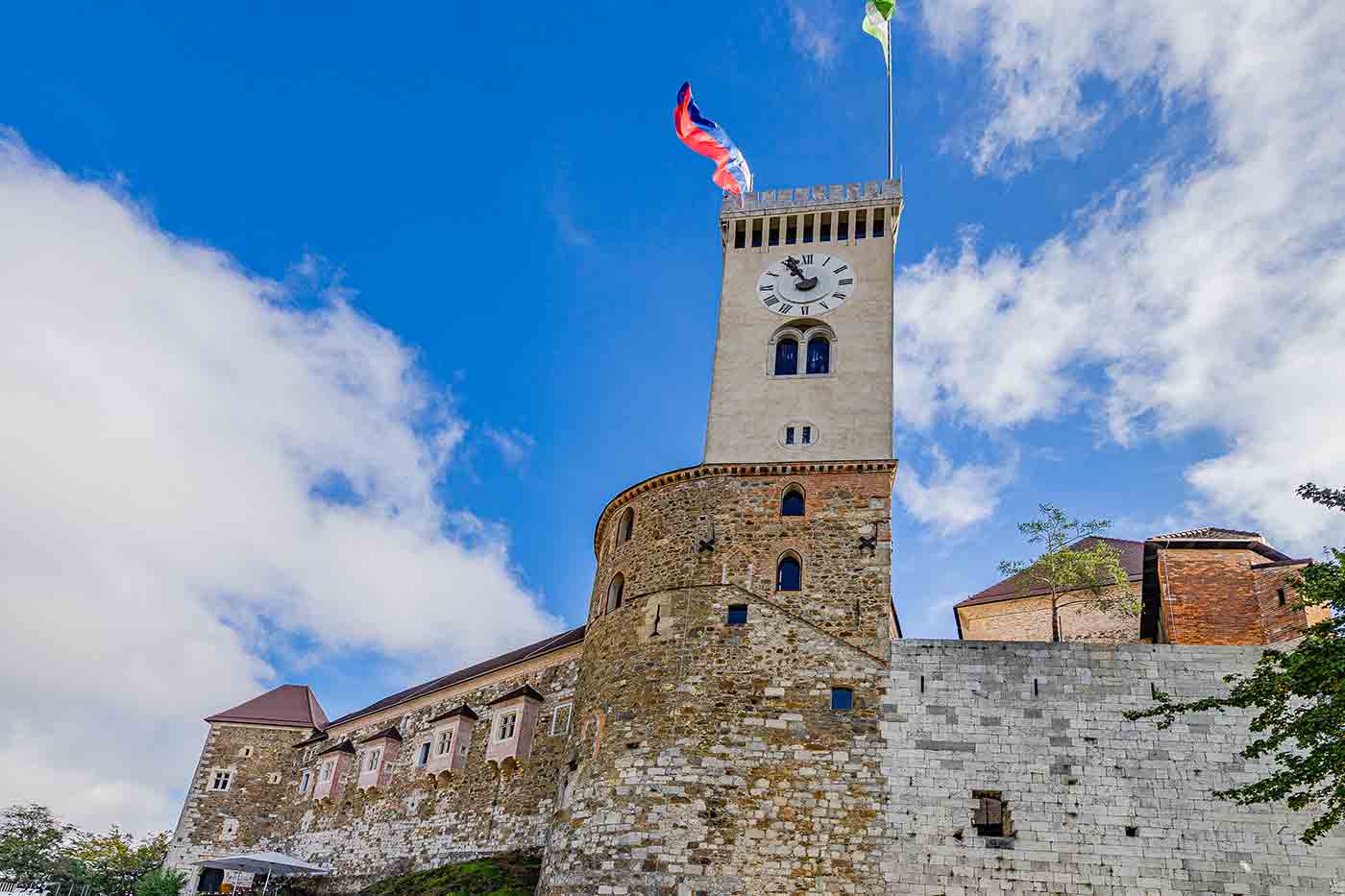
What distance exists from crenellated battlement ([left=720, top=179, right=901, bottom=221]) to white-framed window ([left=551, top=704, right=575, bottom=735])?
1757 cm

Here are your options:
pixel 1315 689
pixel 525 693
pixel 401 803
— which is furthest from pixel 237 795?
pixel 1315 689

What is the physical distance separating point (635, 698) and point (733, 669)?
264cm

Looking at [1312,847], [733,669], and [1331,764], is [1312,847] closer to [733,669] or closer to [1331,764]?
[1331,764]

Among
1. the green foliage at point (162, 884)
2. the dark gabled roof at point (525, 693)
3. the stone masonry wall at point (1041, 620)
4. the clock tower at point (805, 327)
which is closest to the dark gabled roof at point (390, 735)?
the dark gabled roof at point (525, 693)

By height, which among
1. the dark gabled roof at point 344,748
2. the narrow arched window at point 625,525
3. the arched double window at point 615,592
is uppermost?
the narrow arched window at point 625,525

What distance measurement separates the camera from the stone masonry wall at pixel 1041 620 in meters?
37.3

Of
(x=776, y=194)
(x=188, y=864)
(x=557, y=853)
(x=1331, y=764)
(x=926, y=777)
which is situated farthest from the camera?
(x=188, y=864)

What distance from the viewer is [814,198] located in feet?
111

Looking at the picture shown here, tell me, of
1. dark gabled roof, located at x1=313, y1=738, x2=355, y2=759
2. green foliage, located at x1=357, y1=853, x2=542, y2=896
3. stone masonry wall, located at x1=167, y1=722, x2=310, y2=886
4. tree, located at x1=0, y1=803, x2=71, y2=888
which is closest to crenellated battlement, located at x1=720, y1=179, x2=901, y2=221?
green foliage, located at x1=357, y1=853, x2=542, y2=896

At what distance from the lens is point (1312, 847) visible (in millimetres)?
21719

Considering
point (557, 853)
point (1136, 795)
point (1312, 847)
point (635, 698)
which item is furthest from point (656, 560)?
point (1312, 847)

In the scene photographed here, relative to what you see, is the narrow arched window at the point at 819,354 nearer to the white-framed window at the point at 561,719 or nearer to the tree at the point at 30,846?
the white-framed window at the point at 561,719

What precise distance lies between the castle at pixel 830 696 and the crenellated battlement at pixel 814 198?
0.08 metres

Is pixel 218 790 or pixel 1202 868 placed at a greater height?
pixel 218 790
